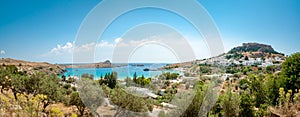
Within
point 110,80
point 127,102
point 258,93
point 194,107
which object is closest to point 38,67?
point 110,80

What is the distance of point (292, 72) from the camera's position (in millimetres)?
10789

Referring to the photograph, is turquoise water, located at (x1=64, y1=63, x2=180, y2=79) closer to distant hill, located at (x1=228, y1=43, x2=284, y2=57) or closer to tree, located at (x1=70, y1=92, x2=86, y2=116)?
tree, located at (x1=70, y1=92, x2=86, y2=116)

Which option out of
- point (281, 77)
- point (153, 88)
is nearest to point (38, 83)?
point (153, 88)

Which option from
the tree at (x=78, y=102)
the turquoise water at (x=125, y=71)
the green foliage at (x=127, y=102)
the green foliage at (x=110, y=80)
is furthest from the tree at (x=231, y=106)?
the tree at (x=78, y=102)

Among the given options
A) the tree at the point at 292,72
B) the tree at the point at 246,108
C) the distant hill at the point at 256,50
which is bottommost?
the tree at the point at 246,108

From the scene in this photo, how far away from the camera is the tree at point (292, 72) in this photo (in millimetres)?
10430

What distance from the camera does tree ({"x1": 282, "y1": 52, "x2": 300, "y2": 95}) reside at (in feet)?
34.2

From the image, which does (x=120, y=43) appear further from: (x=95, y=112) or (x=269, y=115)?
(x=269, y=115)

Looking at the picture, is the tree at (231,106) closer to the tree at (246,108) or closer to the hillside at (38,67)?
the tree at (246,108)

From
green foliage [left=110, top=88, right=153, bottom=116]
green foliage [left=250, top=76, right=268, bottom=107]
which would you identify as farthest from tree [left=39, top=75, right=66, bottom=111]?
green foliage [left=250, top=76, right=268, bottom=107]

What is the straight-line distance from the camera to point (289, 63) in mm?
11258

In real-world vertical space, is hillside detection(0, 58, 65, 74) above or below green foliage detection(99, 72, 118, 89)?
above

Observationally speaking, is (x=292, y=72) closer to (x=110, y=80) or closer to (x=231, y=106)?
(x=231, y=106)

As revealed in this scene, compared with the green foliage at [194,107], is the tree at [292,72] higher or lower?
higher
